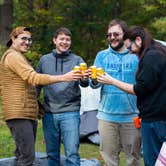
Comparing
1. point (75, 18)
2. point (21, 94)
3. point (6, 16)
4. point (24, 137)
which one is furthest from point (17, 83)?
point (75, 18)

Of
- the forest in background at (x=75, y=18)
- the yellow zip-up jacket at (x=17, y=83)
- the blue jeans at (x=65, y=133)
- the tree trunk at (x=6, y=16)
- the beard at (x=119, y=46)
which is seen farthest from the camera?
the forest in background at (x=75, y=18)

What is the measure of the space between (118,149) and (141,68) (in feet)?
4.12

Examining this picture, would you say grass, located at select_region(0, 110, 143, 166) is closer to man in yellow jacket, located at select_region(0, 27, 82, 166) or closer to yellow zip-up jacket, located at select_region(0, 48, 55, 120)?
man in yellow jacket, located at select_region(0, 27, 82, 166)

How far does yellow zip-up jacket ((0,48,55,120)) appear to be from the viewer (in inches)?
190

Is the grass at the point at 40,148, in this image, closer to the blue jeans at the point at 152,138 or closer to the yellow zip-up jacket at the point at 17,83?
the yellow zip-up jacket at the point at 17,83

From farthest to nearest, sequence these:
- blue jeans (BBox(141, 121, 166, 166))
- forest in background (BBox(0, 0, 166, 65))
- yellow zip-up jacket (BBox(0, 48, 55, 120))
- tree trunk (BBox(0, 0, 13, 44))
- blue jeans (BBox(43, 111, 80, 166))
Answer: forest in background (BBox(0, 0, 166, 65)) → tree trunk (BBox(0, 0, 13, 44)) → blue jeans (BBox(43, 111, 80, 166)) → yellow zip-up jacket (BBox(0, 48, 55, 120)) → blue jeans (BBox(141, 121, 166, 166))

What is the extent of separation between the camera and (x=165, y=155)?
3.96m

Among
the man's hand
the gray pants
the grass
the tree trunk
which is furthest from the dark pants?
the tree trunk

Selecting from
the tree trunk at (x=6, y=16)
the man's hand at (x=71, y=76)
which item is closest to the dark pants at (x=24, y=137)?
the man's hand at (x=71, y=76)

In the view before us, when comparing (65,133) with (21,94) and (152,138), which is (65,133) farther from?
(152,138)

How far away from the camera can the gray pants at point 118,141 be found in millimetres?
5035

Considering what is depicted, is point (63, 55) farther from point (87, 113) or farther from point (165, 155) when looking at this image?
point (87, 113)

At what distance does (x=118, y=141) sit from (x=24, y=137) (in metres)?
0.95

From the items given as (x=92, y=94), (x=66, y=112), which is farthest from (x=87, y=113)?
(x=66, y=112)
